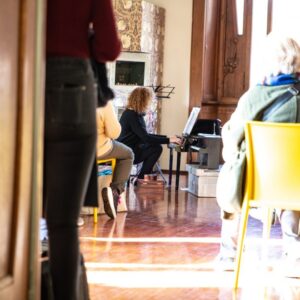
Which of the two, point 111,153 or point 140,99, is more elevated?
point 140,99

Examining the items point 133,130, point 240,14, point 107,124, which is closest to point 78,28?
point 107,124

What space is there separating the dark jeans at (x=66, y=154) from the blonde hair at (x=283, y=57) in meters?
1.85

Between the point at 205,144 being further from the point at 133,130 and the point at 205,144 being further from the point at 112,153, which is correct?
the point at 112,153

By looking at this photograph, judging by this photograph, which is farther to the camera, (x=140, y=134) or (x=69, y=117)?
(x=140, y=134)

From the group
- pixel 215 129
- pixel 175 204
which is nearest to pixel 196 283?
pixel 175 204

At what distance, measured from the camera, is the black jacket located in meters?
7.39

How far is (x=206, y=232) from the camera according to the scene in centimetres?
520

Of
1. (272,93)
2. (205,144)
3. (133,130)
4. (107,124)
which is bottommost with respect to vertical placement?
(205,144)

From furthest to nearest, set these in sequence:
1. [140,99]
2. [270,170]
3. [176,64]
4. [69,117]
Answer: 1. [176,64]
2. [140,99]
3. [270,170]
4. [69,117]

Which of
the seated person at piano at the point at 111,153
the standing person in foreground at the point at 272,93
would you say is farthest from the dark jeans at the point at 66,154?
Answer: the seated person at piano at the point at 111,153

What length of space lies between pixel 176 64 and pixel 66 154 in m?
7.85

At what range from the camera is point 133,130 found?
295 inches

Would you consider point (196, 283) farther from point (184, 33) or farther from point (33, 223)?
point (184, 33)

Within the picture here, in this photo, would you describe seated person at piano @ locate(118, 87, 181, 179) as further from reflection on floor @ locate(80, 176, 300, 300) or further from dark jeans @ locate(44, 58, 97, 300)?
dark jeans @ locate(44, 58, 97, 300)
